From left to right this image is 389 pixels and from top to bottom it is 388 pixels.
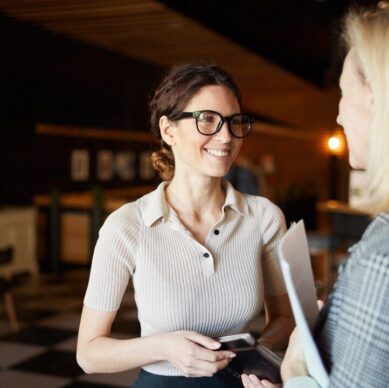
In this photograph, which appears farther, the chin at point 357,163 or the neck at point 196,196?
the neck at point 196,196

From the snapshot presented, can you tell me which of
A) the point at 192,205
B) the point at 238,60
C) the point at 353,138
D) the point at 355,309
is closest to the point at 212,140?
the point at 192,205

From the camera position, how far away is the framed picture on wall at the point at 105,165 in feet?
35.2

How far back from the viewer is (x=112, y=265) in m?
1.57

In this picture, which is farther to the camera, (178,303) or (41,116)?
(41,116)

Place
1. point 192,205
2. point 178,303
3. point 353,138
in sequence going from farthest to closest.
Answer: point 192,205
point 178,303
point 353,138

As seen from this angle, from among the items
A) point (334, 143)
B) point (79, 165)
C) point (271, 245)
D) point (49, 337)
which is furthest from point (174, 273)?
point (79, 165)

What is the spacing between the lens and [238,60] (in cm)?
807

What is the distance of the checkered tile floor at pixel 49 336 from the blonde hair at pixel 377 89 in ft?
11.5

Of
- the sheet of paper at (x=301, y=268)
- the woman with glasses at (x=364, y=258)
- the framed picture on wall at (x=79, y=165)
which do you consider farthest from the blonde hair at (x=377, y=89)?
the framed picture on wall at (x=79, y=165)

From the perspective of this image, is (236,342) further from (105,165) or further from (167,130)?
(105,165)

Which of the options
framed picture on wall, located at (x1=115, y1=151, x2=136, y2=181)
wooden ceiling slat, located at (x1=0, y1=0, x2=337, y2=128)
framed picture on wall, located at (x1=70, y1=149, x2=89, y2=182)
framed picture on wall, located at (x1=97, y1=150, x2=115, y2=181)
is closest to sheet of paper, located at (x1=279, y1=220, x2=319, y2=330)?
wooden ceiling slat, located at (x1=0, y1=0, x2=337, y2=128)

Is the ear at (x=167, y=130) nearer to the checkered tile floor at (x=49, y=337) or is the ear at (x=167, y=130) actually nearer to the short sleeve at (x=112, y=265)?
the short sleeve at (x=112, y=265)

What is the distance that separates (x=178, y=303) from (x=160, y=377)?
8.6 inches

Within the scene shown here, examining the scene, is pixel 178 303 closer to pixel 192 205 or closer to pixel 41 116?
pixel 192 205
